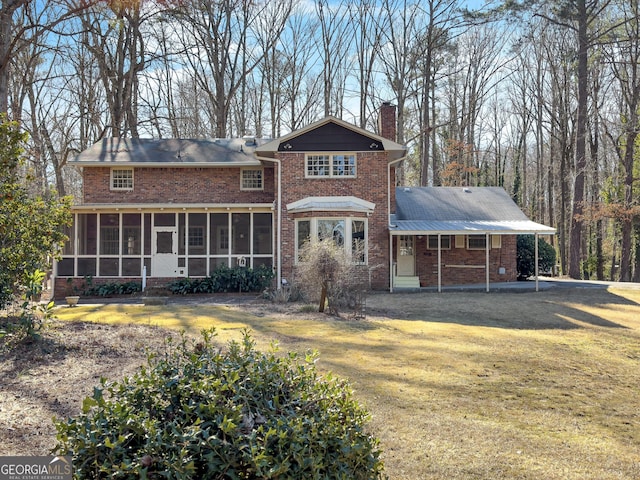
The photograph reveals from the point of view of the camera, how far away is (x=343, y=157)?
60.7 ft

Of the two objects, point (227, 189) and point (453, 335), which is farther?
point (227, 189)

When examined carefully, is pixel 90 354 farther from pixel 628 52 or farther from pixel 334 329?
pixel 628 52

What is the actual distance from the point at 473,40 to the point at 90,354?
35.5 metres

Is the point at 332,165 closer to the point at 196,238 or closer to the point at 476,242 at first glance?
the point at 196,238

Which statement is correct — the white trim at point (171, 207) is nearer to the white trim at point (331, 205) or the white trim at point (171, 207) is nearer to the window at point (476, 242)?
the white trim at point (331, 205)

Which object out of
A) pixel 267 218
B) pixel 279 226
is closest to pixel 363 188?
pixel 279 226

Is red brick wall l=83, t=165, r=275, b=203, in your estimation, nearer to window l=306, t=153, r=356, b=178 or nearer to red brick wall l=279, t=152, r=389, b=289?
red brick wall l=279, t=152, r=389, b=289

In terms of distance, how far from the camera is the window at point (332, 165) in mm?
18453

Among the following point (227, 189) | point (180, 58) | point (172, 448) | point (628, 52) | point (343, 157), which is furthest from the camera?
point (180, 58)

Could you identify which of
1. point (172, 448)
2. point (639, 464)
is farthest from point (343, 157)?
point (172, 448)

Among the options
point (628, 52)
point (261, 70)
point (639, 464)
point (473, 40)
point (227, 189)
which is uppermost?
point (473, 40)

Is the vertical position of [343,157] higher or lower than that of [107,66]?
lower

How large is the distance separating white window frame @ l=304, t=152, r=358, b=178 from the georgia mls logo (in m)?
16.4

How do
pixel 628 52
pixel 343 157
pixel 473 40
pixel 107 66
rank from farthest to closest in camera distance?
1. pixel 473 40
2. pixel 107 66
3. pixel 628 52
4. pixel 343 157
